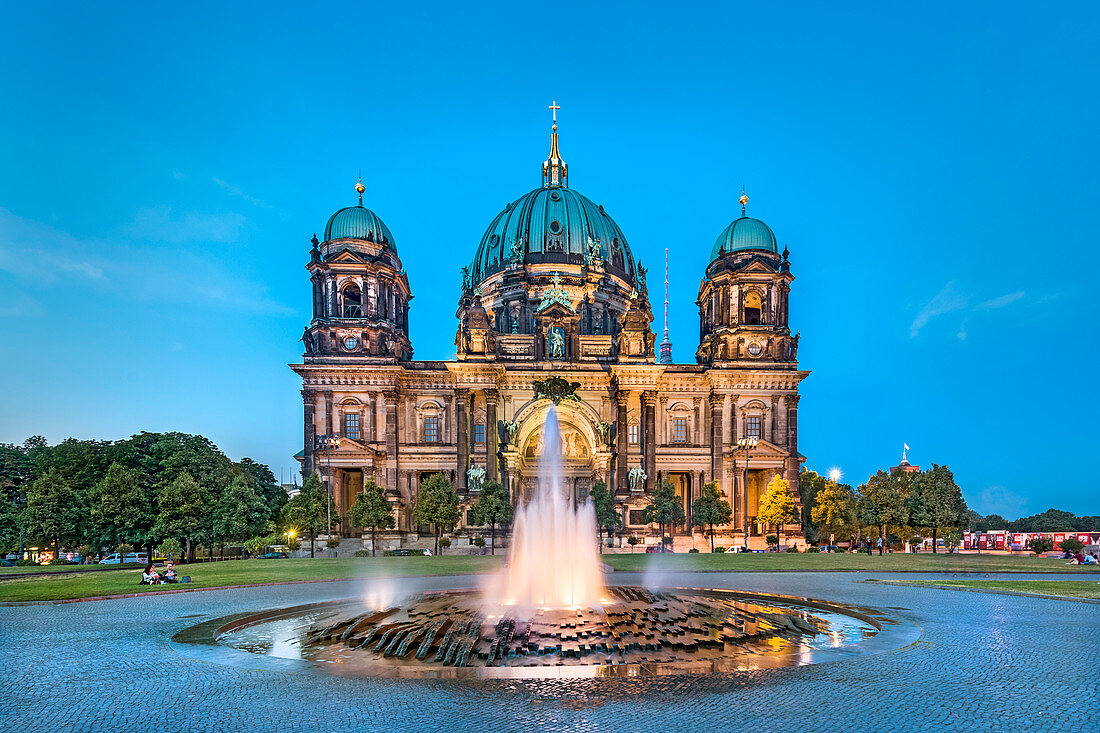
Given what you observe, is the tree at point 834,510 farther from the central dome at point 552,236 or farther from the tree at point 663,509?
the central dome at point 552,236

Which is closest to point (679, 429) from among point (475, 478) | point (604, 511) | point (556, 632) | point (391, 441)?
point (604, 511)

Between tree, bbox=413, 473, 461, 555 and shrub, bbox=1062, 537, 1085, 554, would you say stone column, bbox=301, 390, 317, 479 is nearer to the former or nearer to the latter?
tree, bbox=413, 473, 461, 555

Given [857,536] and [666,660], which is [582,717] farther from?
[857,536]

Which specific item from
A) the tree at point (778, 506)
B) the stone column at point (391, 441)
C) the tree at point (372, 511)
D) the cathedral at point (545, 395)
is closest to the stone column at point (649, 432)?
the cathedral at point (545, 395)

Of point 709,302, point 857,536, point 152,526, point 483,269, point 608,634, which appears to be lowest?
point 857,536

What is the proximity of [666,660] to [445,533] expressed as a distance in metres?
55.8

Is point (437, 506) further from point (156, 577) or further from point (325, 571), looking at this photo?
point (156, 577)

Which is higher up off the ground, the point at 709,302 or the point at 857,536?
the point at 709,302

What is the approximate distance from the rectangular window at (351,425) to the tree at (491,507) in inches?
640

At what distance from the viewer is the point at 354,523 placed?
197 feet

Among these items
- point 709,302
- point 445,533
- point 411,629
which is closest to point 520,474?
point 445,533

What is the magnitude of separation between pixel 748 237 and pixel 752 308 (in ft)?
26.2

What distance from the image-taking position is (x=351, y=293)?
71562 mm

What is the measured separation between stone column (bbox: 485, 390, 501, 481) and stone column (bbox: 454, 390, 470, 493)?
210 cm
